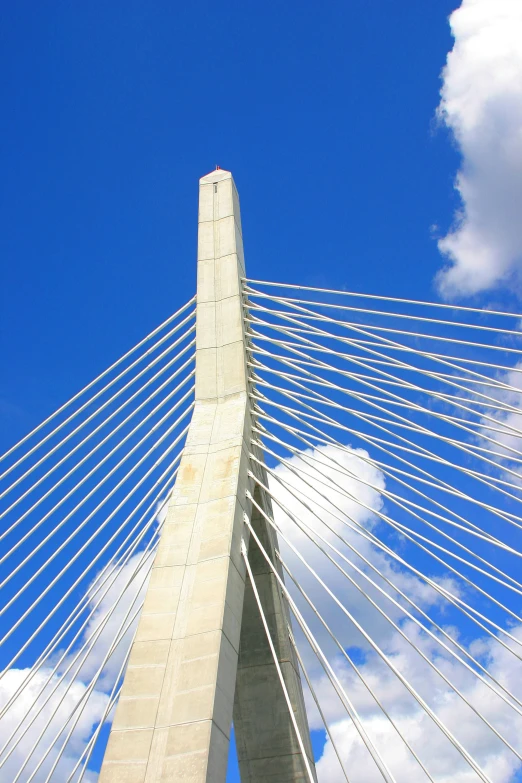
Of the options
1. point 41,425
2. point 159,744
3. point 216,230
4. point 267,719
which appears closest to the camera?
point 159,744

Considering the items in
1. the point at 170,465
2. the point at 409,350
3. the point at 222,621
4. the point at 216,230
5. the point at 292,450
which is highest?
the point at 216,230

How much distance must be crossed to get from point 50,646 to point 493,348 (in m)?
7.37

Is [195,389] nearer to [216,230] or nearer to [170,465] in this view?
[170,465]

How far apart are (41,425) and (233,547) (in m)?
3.90

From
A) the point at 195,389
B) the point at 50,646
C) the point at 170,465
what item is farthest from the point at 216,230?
the point at 50,646

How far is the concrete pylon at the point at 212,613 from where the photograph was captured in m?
8.57

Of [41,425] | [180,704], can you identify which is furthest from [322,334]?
[180,704]

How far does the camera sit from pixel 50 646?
10758 millimetres

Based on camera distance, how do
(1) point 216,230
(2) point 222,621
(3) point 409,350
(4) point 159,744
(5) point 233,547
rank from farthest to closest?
(1) point 216,230 < (3) point 409,350 < (5) point 233,547 < (2) point 222,621 < (4) point 159,744

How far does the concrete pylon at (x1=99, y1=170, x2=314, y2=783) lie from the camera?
8570 mm

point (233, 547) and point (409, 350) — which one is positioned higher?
point (409, 350)

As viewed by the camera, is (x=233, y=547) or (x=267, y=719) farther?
A: (x=267, y=719)

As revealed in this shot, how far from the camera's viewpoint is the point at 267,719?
13.1 metres

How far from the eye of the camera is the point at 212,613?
952 cm
